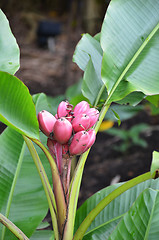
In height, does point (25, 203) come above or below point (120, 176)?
above

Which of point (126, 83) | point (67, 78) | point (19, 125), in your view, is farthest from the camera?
point (67, 78)

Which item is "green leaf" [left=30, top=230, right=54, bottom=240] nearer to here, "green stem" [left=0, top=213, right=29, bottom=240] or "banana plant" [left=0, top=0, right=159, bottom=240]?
"banana plant" [left=0, top=0, right=159, bottom=240]

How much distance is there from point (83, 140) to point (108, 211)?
370mm

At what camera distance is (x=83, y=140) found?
61cm

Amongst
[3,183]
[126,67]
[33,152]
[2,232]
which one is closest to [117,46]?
[126,67]

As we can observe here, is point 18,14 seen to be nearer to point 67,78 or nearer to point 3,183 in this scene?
point 67,78

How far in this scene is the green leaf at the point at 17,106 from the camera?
1.88ft

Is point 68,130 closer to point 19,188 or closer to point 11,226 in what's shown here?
point 11,226

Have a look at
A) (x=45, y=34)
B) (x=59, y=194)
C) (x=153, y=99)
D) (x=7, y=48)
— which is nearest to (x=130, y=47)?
(x=153, y=99)

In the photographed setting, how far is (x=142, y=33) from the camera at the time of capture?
88 cm

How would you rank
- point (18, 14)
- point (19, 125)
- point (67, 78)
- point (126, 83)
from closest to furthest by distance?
1. point (19, 125)
2. point (126, 83)
3. point (67, 78)
4. point (18, 14)

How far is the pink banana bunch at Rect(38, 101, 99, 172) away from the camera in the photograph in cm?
61

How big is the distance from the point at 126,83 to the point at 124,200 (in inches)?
13.6

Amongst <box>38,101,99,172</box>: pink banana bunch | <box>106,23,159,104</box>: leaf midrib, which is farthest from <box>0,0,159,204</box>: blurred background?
<box>38,101,99,172</box>: pink banana bunch
